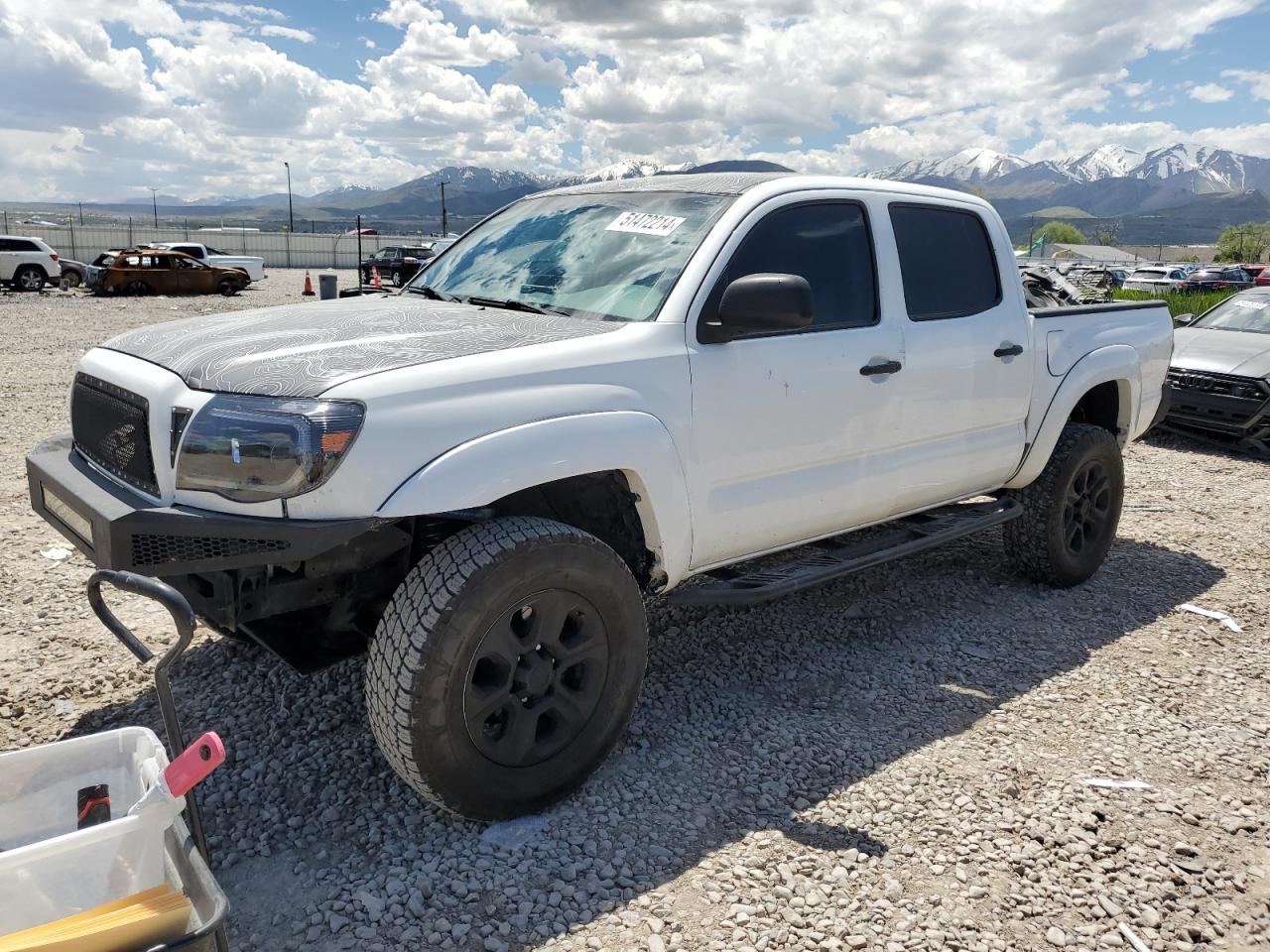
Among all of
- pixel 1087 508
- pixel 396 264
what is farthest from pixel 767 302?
pixel 396 264

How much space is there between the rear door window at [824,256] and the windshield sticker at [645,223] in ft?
0.97

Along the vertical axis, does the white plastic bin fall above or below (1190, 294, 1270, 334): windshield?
below

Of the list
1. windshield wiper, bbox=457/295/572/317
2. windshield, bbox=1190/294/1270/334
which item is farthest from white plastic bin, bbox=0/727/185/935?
windshield, bbox=1190/294/1270/334

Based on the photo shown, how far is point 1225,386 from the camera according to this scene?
30.3 feet

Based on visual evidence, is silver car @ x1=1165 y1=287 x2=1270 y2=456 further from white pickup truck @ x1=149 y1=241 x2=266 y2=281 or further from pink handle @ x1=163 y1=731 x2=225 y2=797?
white pickup truck @ x1=149 y1=241 x2=266 y2=281

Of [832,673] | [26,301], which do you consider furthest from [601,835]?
[26,301]

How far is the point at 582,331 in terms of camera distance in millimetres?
3229

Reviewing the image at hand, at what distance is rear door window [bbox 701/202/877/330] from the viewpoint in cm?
362

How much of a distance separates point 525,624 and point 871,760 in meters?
1.39

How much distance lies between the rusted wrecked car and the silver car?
23.6 meters

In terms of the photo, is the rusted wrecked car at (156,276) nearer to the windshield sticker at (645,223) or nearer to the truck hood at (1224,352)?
the truck hood at (1224,352)

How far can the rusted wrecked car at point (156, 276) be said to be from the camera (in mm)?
24962

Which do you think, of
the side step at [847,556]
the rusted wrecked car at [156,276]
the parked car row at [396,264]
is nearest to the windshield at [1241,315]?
the side step at [847,556]

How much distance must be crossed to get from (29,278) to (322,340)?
86.3ft
